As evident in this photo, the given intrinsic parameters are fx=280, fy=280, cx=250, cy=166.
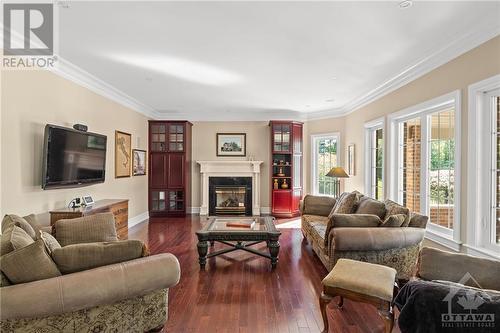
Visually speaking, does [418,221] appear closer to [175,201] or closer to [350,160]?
[350,160]

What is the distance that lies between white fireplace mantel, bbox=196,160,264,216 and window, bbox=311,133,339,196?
152 centimetres

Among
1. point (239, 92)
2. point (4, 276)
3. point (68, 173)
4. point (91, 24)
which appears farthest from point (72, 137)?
point (239, 92)

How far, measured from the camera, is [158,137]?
727cm

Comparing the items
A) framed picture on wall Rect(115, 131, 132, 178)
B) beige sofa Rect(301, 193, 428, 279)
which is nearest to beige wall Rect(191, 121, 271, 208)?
framed picture on wall Rect(115, 131, 132, 178)

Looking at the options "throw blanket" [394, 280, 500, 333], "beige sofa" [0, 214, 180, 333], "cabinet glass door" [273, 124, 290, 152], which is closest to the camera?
"throw blanket" [394, 280, 500, 333]

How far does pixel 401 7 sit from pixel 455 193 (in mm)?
2093

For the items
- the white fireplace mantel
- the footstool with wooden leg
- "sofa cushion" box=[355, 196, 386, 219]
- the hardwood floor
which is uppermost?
the white fireplace mantel

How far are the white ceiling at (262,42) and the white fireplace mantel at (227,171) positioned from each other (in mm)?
2560

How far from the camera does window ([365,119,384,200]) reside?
5.27 metres

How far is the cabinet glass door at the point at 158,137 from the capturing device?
7.25 metres

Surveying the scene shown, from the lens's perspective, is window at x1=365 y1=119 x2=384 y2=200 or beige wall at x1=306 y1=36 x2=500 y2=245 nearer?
beige wall at x1=306 y1=36 x2=500 y2=245

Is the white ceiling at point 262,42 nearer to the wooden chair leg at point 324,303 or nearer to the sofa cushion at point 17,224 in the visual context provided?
the sofa cushion at point 17,224

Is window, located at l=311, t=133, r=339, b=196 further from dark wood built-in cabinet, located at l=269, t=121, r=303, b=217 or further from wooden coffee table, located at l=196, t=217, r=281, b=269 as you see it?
Result: wooden coffee table, located at l=196, t=217, r=281, b=269

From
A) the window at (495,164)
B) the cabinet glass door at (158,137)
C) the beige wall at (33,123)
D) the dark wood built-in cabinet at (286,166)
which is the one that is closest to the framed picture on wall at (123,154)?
the beige wall at (33,123)
